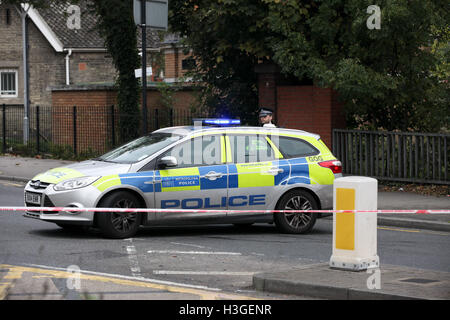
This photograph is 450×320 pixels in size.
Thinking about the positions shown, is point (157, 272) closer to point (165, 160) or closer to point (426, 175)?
point (165, 160)

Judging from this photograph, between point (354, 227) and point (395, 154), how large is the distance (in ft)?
34.1

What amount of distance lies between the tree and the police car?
5.11m

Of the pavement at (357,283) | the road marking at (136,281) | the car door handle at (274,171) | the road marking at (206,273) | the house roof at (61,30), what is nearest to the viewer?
the pavement at (357,283)

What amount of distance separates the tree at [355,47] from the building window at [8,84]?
23.8 meters

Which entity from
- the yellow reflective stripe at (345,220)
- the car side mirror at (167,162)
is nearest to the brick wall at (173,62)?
the car side mirror at (167,162)

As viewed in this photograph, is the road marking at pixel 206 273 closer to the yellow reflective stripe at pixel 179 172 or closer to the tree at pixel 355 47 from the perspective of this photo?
the yellow reflective stripe at pixel 179 172

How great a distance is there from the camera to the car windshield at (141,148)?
1248 cm

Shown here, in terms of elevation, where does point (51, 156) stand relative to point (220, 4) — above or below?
below

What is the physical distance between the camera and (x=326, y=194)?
43.4 ft

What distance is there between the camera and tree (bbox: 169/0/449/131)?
17.9 metres

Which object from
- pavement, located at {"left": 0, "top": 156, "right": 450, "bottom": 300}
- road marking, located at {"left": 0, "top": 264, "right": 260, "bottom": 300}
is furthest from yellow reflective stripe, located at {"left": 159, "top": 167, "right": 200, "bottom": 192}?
pavement, located at {"left": 0, "top": 156, "right": 450, "bottom": 300}

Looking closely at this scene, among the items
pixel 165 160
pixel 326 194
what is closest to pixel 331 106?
pixel 326 194

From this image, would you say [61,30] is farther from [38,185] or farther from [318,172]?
[38,185]
